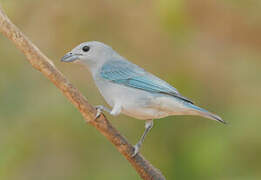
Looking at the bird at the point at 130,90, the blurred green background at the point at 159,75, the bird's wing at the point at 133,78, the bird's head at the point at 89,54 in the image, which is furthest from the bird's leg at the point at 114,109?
the blurred green background at the point at 159,75

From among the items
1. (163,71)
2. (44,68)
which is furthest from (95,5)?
(44,68)

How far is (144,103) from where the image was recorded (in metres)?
2.61

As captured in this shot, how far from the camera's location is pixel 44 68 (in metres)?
2.34

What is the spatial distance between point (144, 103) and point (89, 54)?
470mm

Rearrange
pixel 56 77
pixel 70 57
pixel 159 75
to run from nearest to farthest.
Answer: pixel 56 77
pixel 70 57
pixel 159 75

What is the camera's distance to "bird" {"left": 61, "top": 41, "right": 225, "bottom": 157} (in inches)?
101

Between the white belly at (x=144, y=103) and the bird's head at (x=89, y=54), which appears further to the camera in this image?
the bird's head at (x=89, y=54)

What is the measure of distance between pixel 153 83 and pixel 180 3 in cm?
83

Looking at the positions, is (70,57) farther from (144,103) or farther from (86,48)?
(144,103)

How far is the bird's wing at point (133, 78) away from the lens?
8.72 feet

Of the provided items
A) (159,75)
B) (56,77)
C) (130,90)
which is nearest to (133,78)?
(130,90)

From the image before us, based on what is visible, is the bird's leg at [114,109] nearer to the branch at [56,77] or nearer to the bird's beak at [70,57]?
the branch at [56,77]

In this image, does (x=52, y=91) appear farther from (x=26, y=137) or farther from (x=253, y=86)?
(x=253, y=86)

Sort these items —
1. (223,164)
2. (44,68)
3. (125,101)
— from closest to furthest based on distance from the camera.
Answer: (44,68)
(125,101)
(223,164)
